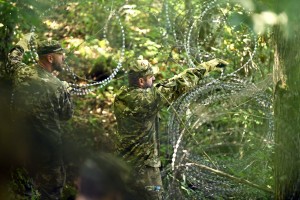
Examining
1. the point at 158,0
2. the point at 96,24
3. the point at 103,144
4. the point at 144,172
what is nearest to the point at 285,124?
the point at 144,172

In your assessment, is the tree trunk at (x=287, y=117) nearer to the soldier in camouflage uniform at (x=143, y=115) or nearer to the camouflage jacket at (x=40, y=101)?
the soldier in camouflage uniform at (x=143, y=115)

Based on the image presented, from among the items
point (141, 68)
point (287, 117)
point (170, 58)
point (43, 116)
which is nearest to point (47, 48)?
point (43, 116)

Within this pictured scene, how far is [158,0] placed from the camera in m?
10.6

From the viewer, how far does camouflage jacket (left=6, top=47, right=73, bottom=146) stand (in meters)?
6.25

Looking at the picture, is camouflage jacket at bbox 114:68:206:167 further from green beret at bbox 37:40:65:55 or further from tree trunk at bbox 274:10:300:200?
tree trunk at bbox 274:10:300:200

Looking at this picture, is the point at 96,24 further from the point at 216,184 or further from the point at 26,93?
the point at 216,184

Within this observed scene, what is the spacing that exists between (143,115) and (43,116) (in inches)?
46.5

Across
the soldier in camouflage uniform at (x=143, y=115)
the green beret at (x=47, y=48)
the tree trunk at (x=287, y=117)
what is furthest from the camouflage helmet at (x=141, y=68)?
the tree trunk at (x=287, y=117)

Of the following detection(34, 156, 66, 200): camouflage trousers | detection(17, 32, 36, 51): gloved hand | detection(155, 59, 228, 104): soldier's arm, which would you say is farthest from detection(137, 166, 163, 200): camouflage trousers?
detection(17, 32, 36, 51): gloved hand

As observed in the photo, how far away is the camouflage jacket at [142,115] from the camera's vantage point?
6094 mm

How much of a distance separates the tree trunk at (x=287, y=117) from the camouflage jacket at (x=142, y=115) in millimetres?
1524

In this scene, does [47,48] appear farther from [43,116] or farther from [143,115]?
[143,115]

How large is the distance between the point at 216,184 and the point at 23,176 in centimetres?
227

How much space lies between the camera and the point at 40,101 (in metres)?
6.24
